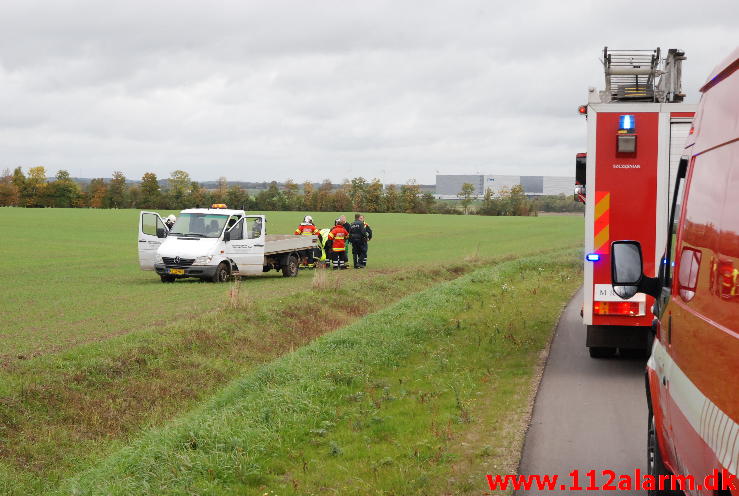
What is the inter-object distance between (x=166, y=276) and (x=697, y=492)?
23.3 meters

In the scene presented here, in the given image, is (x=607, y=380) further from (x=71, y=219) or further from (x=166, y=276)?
(x=71, y=219)

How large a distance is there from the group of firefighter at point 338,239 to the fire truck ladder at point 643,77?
17456 millimetres

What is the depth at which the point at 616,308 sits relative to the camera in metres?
10.8

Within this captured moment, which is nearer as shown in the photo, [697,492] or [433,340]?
[697,492]

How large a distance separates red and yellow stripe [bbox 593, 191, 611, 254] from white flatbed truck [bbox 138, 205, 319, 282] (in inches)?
645

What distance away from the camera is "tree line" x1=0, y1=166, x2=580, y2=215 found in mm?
102562

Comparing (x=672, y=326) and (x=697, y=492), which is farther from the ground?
(x=672, y=326)

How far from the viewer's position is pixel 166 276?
26078 mm

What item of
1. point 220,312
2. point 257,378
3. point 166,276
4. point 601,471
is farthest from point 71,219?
point 601,471

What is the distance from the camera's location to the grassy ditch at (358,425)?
670 cm

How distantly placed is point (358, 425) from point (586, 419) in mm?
2142

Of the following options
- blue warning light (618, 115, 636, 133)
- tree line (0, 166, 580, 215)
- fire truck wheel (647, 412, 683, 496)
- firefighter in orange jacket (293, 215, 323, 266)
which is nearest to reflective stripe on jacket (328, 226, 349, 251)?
firefighter in orange jacket (293, 215, 323, 266)
